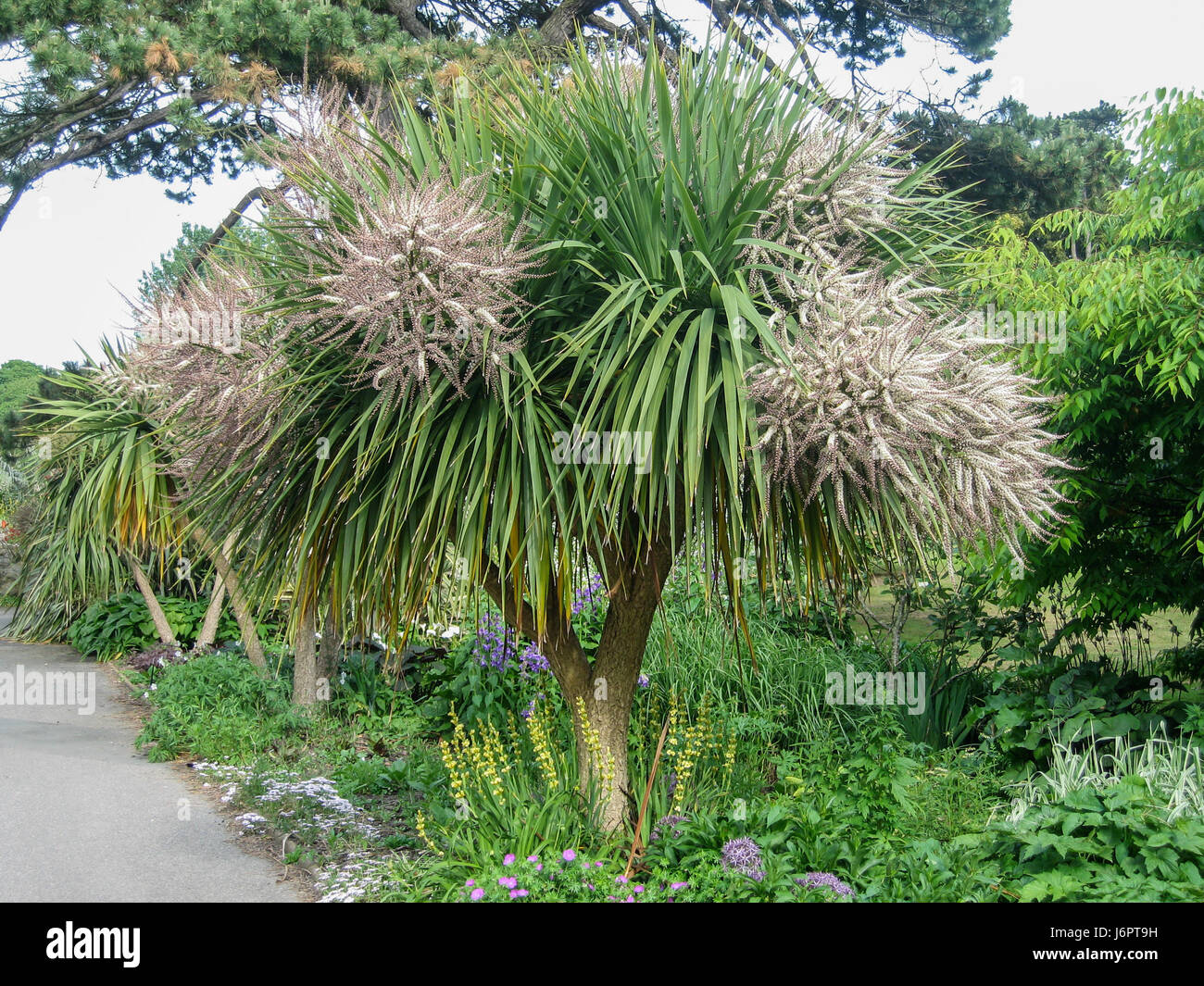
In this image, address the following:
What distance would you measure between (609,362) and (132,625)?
27.0ft

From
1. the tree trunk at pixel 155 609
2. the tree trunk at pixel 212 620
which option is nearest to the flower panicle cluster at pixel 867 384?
the tree trunk at pixel 212 620

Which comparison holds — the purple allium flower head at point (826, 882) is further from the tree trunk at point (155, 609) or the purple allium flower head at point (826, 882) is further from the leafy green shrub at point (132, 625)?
the leafy green shrub at point (132, 625)

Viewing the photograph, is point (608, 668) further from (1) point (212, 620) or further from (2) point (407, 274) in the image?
(1) point (212, 620)

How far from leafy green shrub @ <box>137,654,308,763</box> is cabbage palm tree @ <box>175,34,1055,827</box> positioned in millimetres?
2572

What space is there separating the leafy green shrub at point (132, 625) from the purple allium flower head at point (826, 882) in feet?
24.1

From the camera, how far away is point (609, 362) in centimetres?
356

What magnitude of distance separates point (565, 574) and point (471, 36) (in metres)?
8.47

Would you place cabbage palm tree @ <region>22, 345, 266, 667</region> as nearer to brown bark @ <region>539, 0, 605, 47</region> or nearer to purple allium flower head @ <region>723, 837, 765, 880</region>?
purple allium flower head @ <region>723, 837, 765, 880</region>

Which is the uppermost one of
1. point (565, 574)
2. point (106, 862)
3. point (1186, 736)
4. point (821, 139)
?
point (821, 139)

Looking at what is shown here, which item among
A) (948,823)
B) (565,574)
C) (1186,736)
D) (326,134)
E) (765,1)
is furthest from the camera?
(765,1)

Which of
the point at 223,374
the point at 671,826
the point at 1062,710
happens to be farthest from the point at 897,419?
the point at 1062,710

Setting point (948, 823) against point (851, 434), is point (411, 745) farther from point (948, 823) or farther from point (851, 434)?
point (851, 434)

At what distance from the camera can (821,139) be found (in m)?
3.96
